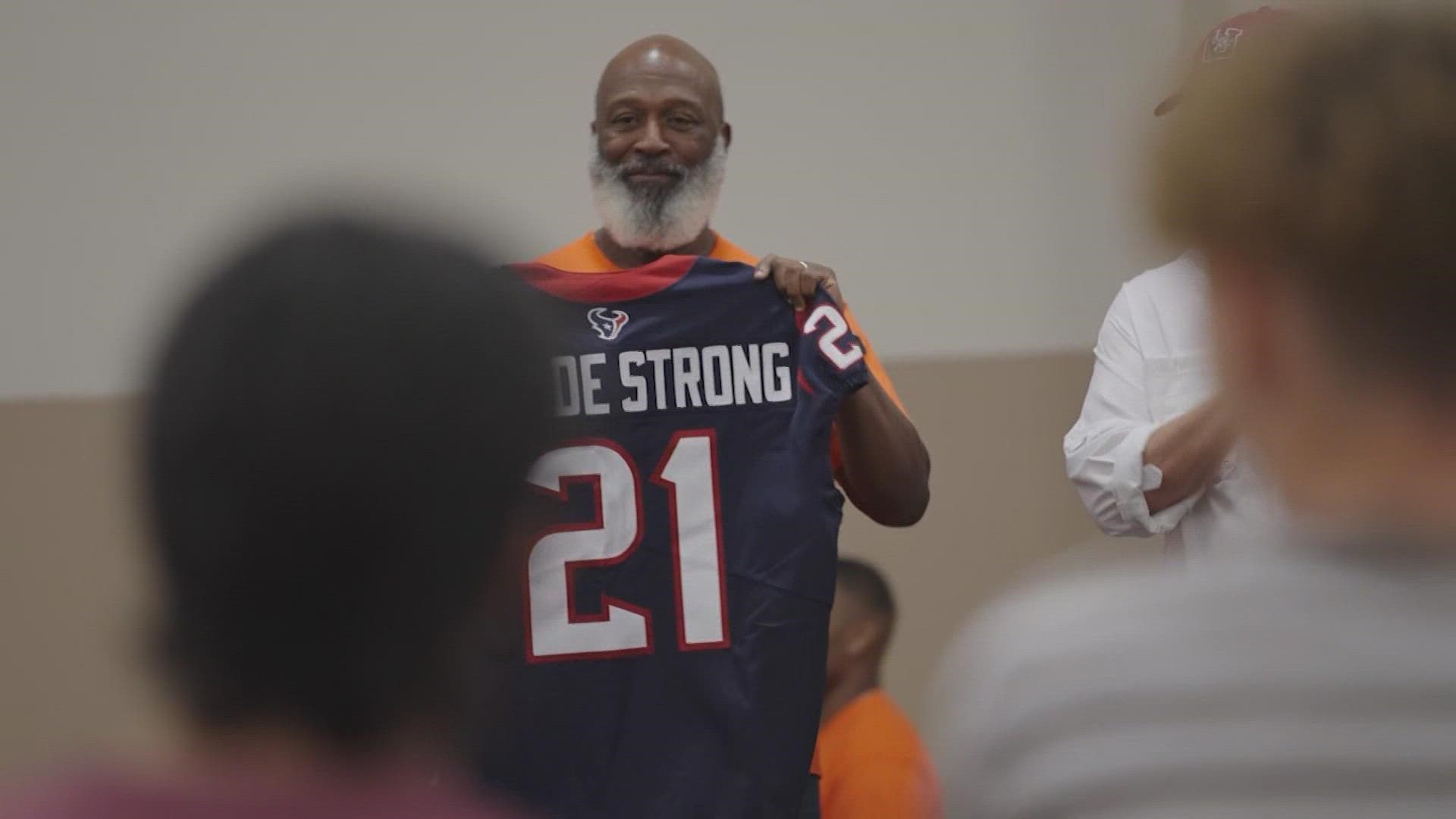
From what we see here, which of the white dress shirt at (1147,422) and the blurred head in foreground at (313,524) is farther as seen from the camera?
the white dress shirt at (1147,422)

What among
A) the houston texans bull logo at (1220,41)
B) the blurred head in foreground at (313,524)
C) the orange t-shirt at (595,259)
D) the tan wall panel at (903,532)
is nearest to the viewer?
the blurred head in foreground at (313,524)

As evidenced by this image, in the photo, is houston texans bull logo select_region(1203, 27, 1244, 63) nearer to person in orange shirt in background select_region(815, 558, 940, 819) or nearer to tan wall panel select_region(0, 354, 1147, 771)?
person in orange shirt in background select_region(815, 558, 940, 819)

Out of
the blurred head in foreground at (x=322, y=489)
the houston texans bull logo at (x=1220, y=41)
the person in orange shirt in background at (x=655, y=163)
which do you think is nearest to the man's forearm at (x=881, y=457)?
the person in orange shirt in background at (x=655, y=163)

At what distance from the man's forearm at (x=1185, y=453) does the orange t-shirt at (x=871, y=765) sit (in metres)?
0.68

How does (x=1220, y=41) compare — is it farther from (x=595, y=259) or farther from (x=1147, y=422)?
(x=595, y=259)

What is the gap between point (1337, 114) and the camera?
0.82 metres

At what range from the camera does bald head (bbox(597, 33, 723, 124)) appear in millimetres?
2975

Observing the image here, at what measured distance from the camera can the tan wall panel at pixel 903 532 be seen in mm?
4379

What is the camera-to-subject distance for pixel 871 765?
119 inches

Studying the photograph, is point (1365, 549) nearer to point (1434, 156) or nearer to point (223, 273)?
point (1434, 156)

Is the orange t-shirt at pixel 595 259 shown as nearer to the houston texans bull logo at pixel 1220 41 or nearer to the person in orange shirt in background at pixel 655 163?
the person in orange shirt in background at pixel 655 163

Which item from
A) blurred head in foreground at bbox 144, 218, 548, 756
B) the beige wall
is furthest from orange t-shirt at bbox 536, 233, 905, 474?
blurred head in foreground at bbox 144, 218, 548, 756

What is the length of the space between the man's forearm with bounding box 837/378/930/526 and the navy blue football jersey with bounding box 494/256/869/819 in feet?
0.15

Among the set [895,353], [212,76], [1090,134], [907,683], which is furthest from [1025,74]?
[212,76]
